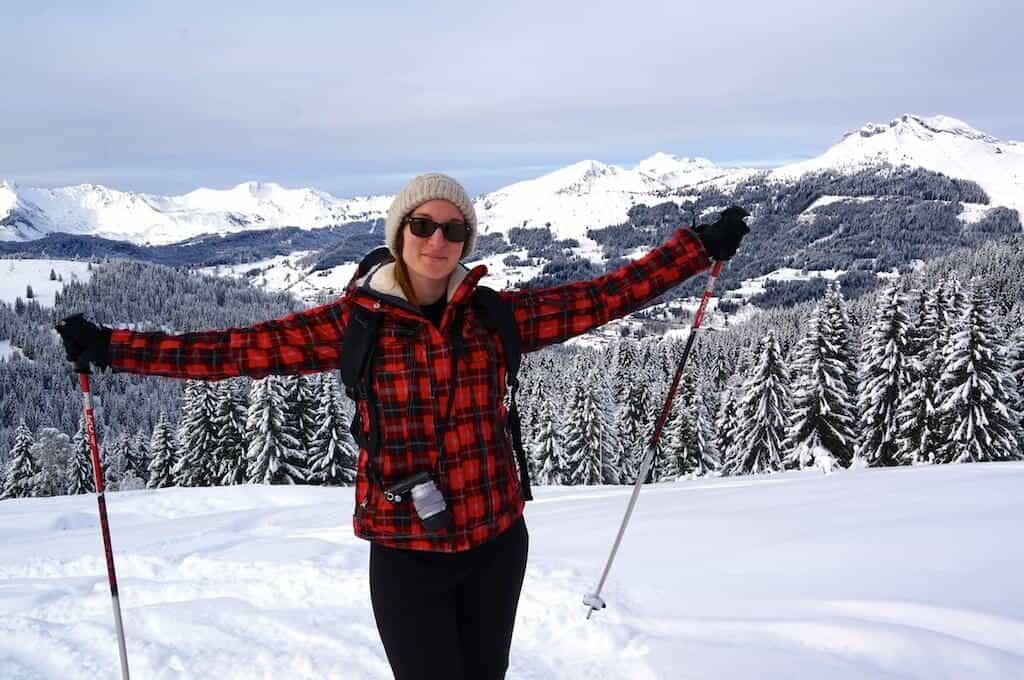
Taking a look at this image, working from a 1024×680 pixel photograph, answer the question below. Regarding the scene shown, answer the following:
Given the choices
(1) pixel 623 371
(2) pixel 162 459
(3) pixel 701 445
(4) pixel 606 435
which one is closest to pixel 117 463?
(2) pixel 162 459

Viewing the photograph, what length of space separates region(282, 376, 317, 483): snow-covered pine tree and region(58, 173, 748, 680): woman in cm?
2742

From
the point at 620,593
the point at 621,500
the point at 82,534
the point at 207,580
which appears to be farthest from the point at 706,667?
the point at 82,534

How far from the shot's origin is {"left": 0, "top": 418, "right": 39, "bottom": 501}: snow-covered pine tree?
4044 centimetres

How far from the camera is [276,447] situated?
28609 millimetres

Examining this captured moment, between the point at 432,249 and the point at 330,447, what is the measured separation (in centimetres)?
2850

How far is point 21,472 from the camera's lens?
40.7 metres

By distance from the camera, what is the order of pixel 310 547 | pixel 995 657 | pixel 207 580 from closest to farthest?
pixel 995 657 < pixel 207 580 < pixel 310 547

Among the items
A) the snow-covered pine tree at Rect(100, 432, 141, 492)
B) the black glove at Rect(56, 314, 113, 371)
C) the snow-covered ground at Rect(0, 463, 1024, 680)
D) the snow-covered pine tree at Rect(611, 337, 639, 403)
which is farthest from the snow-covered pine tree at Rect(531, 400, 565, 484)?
the black glove at Rect(56, 314, 113, 371)

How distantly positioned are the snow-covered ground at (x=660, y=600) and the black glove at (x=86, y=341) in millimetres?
2895

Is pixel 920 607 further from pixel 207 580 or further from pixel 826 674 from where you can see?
pixel 207 580

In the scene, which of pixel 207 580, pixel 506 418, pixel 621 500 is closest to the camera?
pixel 506 418

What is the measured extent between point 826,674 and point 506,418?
297 cm

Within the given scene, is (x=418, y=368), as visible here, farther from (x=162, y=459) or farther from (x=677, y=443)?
(x=162, y=459)

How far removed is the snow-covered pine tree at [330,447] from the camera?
29.7 metres
